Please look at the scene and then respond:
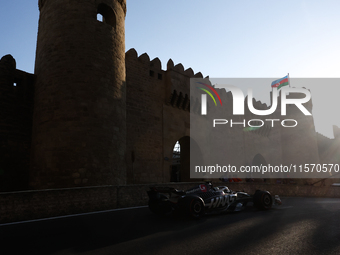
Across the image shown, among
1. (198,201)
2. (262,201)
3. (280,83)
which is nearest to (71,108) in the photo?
(198,201)

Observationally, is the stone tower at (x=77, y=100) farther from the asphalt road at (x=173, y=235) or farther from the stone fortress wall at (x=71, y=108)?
the asphalt road at (x=173, y=235)

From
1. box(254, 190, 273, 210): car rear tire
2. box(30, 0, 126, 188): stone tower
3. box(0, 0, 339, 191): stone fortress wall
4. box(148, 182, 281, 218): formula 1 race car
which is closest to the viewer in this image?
box(148, 182, 281, 218): formula 1 race car

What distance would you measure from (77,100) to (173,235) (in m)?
9.01

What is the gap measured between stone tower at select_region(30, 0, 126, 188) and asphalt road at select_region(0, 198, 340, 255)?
204 inches

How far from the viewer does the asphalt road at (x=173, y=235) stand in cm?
420

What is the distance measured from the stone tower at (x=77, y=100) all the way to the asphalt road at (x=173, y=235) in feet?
17.0

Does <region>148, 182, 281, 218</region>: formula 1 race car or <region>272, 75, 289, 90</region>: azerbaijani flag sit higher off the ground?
<region>272, 75, 289, 90</region>: azerbaijani flag

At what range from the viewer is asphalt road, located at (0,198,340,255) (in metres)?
4.20

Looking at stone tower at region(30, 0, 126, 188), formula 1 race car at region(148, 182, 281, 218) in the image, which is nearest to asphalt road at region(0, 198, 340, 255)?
formula 1 race car at region(148, 182, 281, 218)

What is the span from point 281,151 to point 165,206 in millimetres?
29078

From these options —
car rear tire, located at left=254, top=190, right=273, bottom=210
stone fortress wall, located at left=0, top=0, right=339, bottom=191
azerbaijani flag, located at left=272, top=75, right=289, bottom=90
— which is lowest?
car rear tire, located at left=254, top=190, right=273, bottom=210

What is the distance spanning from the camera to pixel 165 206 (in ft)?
23.2

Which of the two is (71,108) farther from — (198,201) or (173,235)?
(173,235)

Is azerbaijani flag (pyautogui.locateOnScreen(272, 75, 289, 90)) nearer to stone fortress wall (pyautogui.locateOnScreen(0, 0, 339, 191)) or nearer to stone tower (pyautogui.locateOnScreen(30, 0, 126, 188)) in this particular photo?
stone fortress wall (pyautogui.locateOnScreen(0, 0, 339, 191))
